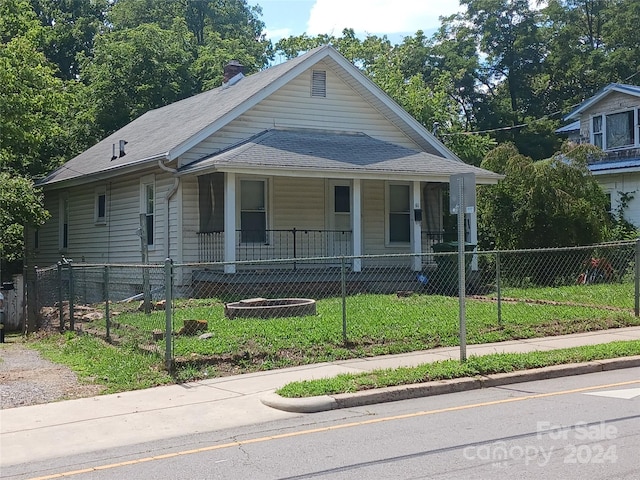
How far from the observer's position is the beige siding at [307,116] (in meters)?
19.5

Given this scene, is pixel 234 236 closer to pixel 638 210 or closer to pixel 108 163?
pixel 108 163

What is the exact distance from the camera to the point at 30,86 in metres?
26.3

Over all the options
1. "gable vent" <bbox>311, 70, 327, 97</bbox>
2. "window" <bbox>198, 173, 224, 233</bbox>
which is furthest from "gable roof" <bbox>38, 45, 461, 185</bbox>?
"window" <bbox>198, 173, 224, 233</bbox>

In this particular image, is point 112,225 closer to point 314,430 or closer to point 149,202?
point 149,202

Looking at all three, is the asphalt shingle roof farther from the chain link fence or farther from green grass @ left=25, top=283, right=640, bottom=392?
green grass @ left=25, top=283, right=640, bottom=392

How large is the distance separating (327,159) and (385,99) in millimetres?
4234

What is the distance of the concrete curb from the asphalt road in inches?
6.6

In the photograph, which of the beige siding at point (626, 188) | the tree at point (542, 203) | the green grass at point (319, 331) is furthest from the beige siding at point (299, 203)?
the beige siding at point (626, 188)

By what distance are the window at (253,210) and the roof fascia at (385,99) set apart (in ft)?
13.9

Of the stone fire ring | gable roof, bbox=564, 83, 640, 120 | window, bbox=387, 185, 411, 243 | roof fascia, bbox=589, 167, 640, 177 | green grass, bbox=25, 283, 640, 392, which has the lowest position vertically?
green grass, bbox=25, 283, 640, 392

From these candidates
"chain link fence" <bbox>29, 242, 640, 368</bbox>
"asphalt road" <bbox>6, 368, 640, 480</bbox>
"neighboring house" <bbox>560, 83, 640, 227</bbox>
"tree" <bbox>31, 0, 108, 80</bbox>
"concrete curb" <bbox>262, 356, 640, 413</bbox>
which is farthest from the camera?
"tree" <bbox>31, 0, 108, 80</bbox>

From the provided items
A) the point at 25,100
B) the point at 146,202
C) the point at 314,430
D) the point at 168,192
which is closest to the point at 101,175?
the point at 146,202

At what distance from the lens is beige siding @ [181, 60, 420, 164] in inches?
770

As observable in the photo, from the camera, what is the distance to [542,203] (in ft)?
66.9
